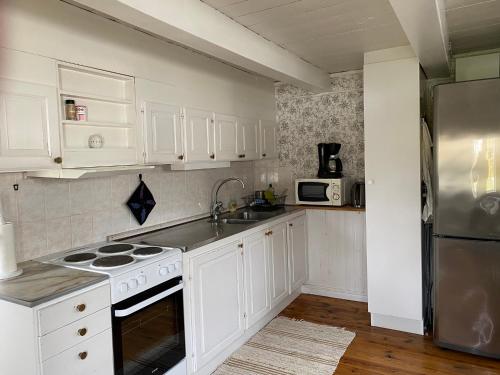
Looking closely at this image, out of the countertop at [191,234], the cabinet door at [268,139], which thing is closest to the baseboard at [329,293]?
the countertop at [191,234]

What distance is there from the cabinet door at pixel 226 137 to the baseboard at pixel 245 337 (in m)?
1.40

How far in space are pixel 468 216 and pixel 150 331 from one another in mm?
2180

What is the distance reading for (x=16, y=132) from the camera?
1786 millimetres

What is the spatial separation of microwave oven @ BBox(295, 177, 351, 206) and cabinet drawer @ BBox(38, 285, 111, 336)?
245 cm

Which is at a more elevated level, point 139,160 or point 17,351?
point 139,160

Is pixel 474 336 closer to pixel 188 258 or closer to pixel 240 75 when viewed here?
pixel 188 258

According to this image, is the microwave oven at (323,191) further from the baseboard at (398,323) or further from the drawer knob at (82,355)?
the drawer knob at (82,355)

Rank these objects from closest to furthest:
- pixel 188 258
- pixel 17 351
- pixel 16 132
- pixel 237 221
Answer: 1. pixel 17 351
2. pixel 16 132
3. pixel 188 258
4. pixel 237 221

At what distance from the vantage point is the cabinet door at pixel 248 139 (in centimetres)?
351

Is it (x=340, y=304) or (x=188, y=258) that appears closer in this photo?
(x=188, y=258)

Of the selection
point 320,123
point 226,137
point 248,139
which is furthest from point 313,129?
point 226,137

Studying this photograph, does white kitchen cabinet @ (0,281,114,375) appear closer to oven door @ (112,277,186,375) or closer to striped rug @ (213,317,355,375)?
oven door @ (112,277,186,375)

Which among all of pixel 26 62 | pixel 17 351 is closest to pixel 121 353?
pixel 17 351

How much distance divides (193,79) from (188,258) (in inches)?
53.3
